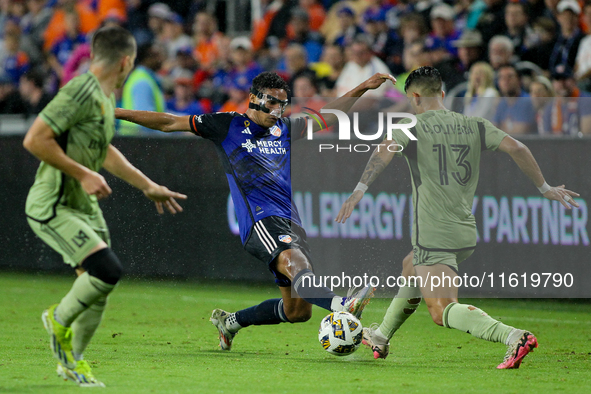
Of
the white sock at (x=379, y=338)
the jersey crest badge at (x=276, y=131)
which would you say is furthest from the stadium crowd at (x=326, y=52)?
the white sock at (x=379, y=338)

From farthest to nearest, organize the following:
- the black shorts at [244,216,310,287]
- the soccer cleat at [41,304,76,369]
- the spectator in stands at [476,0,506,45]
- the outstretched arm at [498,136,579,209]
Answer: the spectator in stands at [476,0,506,45] < the black shorts at [244,216,310,287] < the outstretched arm at [498,136,579,209] < the soccer cleat at [41,304,76,369]

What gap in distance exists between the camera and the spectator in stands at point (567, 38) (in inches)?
413

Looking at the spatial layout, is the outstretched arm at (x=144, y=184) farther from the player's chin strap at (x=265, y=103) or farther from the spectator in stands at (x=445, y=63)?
the spectator in stands at (x=445, y=63)

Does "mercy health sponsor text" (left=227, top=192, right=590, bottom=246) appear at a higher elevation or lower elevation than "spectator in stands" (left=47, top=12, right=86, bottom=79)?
lower

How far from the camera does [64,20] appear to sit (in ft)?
54.7

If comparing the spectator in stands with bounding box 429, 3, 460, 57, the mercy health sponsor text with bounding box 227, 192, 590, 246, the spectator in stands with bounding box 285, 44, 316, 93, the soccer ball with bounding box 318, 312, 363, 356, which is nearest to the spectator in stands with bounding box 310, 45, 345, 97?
the spectator in stands with bounding box 285, 44, 316, 93

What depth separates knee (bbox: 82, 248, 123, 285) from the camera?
15.0 ft

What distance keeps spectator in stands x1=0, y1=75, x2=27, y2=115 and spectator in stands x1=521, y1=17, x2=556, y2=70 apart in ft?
28.6

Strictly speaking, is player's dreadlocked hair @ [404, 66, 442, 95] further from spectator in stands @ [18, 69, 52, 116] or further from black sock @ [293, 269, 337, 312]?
spectator in stands @ [18, 69, 52, 116]

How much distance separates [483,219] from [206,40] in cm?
754

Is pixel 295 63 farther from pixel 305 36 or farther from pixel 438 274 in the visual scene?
pixel 438 274

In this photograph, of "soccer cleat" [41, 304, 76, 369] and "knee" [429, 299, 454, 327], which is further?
"knee" [429, 299, 454, 327]

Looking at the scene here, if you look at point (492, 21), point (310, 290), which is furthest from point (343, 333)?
point (492, 21)

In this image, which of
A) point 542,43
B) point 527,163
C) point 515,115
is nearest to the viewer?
point 527,163
